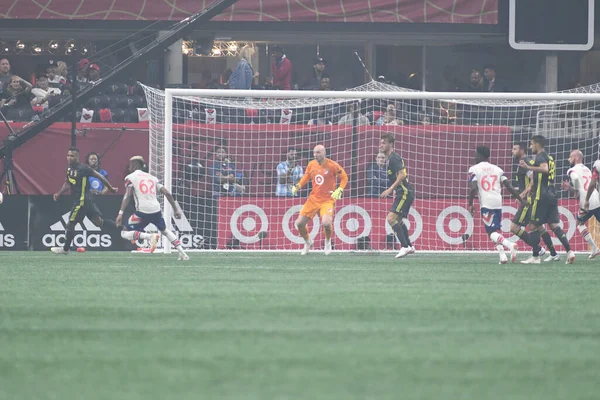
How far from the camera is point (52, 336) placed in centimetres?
823

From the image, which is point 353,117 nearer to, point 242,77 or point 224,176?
point 224,176

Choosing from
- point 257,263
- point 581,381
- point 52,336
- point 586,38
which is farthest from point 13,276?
point 586,38

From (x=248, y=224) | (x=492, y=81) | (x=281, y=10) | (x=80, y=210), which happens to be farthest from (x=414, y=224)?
(x=281, y=10)

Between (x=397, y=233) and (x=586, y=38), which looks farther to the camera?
(x=586, y=38)

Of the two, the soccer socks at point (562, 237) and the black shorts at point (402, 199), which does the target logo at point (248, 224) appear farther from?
the soccer socks at point (562, 237)

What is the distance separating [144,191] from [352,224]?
4947mm

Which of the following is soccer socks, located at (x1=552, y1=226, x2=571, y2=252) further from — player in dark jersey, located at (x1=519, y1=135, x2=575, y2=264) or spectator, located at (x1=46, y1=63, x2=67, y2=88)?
spectator, located at (x1=46, y1=63, x2=67, y2=88)

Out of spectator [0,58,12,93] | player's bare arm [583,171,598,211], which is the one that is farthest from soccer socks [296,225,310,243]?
spectator [0,58,12,93]

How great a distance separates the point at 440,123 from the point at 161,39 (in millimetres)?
6407

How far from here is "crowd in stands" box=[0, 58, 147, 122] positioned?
2425cm

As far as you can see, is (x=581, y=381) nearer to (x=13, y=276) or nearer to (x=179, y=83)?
(x=13, y=276)

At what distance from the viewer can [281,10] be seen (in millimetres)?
26469

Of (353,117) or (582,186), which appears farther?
(353,117)

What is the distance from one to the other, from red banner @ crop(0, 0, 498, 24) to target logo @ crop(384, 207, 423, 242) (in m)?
6.90
